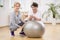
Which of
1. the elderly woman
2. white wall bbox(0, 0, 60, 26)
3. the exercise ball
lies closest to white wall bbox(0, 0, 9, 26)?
white wall bbox(0, 0, 60, 26)

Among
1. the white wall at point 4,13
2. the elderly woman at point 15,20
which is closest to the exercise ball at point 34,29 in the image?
the elderly woman at point 15,20

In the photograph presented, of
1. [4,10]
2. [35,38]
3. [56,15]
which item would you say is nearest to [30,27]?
[35,38]

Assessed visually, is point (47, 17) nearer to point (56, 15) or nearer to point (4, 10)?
point (56, 15)

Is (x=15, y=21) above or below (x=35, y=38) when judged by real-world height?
above

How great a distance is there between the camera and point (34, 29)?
3.49 metres

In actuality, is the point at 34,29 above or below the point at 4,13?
below

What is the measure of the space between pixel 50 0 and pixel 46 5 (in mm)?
300

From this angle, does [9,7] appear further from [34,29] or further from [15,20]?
[34,29]

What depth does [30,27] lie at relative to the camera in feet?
11.6

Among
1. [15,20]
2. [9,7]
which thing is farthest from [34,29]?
[9,7]

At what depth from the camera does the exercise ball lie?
11.4 feet

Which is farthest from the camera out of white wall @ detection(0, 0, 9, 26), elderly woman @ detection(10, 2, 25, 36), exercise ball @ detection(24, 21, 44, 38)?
white wall @ detection(0, 0, 9, 26)

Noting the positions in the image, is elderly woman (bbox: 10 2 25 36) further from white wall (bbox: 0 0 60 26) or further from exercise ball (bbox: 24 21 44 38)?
white wall (bbox: 0 0 60 26)

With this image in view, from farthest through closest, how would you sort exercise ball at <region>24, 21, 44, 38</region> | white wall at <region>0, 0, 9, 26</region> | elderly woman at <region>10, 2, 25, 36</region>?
1. white wall at <region>0, 0, 9, 26</region>
2. elderly woman at <region>10, 2, 25, 36</region>
3. exercise ball at <region>24, 21, 44, 38</region>
